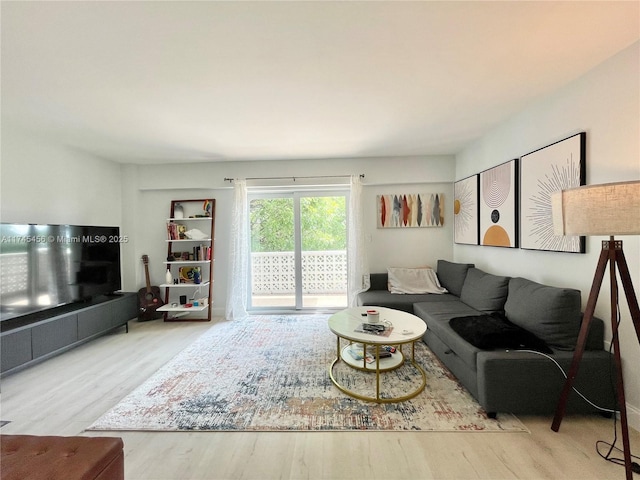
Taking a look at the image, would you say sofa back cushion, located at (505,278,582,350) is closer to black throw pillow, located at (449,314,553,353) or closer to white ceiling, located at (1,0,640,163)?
black throw pillow, located at (449,314,553,353)

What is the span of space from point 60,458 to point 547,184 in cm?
342

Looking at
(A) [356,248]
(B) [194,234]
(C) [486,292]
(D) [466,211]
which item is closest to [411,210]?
(D) [466,211]

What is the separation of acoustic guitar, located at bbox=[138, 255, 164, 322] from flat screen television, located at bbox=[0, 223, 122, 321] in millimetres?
585

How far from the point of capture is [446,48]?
4.99 ft

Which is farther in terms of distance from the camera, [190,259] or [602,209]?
[190,259]

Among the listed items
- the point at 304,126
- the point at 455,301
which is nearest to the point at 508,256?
the point at 455,301

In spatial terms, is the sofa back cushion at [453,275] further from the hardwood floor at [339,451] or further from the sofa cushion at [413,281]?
the hardwood floor at [339,451]

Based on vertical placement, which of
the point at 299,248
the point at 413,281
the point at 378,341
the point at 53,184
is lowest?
the point at 378,341

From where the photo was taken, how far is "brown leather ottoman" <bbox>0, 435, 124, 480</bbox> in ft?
3.03

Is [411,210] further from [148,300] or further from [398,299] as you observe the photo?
[148,300]

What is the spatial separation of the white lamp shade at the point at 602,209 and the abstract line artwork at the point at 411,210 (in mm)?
2456

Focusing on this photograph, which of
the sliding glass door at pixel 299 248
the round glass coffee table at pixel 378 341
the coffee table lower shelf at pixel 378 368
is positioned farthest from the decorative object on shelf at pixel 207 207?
the coffee table lower shelf at pixel 378 368

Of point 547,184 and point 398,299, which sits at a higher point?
point 547,184

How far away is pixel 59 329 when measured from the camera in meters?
2.53
